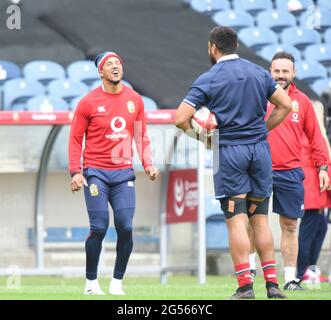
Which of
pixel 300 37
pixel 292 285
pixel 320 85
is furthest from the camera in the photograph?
pixel 300 37

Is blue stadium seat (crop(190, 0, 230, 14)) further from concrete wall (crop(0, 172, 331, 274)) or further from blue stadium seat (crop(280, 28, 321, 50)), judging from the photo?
concrete wall (crop(0, 172, 331, 274))

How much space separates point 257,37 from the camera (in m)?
21.0

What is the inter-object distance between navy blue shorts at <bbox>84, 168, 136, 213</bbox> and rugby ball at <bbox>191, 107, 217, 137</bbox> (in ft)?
5.05

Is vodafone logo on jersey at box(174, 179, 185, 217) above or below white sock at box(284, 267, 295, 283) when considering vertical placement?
above

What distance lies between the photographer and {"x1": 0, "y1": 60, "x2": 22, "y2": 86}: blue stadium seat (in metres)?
18.3

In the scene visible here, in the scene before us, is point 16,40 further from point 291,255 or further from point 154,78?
point 291,255

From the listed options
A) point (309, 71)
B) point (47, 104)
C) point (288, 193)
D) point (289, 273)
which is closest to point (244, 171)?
point (288, 193)

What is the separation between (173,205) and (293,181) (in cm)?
472

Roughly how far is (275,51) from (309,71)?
75 centimetres

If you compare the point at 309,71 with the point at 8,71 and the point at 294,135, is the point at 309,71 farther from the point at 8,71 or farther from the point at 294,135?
the point at 294,135

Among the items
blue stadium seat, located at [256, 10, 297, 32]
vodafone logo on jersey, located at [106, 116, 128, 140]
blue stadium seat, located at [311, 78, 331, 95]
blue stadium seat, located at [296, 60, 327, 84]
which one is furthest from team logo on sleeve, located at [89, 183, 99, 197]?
blue stadium seat, located at [256, 10, 297, 32]

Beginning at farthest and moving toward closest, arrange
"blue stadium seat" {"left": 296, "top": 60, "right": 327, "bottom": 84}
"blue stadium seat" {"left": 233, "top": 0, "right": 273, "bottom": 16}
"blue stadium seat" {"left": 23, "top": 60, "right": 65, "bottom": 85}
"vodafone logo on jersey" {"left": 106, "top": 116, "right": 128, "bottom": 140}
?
"blue stadium seat" {"left": 233, "top": 0, "right": 273, "bottom": 16}, "blue stadium seat" {"left": 296, "top": 60, "right": 327, "bottom": 84}, "blue stadium seat" {"left": 23, "top": 60, "right": 65, "bottom": 85}, "vodafone logo on jersey" {"left": 106, "top": 116, "right": 128, "bottom": 140}

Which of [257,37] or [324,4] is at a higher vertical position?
[324,4]
